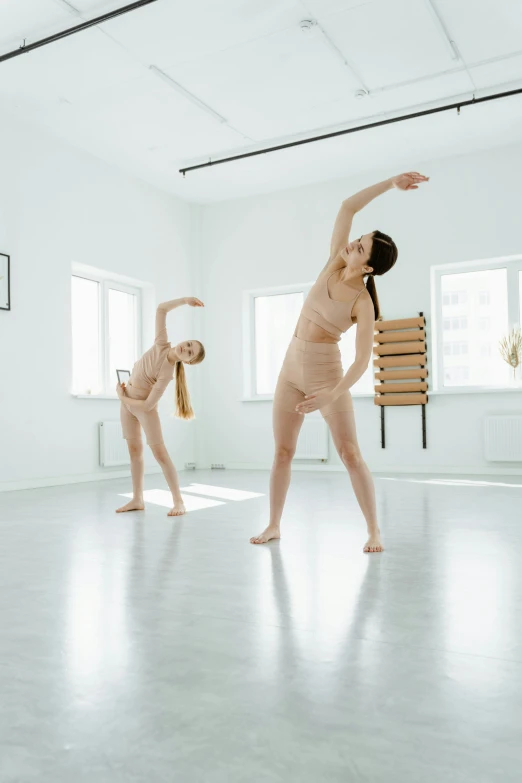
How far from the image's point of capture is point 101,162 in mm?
6941

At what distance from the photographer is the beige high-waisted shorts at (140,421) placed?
154 inches

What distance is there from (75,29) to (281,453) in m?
3.36

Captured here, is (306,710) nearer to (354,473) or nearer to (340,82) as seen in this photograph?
(354,473)

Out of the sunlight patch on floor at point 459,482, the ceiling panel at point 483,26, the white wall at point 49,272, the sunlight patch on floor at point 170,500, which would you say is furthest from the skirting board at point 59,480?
the ceiling panel at point 483,26

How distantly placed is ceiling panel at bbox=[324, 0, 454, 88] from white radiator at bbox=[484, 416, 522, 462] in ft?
10.8

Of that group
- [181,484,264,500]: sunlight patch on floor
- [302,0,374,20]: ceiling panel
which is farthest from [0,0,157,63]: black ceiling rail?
[181,484,264,500]: sunlight patch on floor

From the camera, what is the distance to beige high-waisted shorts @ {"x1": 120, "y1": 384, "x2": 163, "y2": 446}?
12.8 ft

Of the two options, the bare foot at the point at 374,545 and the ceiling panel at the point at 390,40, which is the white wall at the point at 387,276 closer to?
the ceiling panel at the point at 390,40

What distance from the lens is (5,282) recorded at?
19.0 ft

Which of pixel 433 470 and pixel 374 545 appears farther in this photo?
pixel 433 470

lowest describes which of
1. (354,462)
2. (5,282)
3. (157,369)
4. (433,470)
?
(433,470)

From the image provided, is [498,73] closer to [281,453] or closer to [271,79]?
[271,79]

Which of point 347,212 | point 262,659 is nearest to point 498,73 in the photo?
point 347,212

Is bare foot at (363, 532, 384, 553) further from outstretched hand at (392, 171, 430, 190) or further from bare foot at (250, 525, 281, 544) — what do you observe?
outstretched hand at (392, 171, 430, 190)
